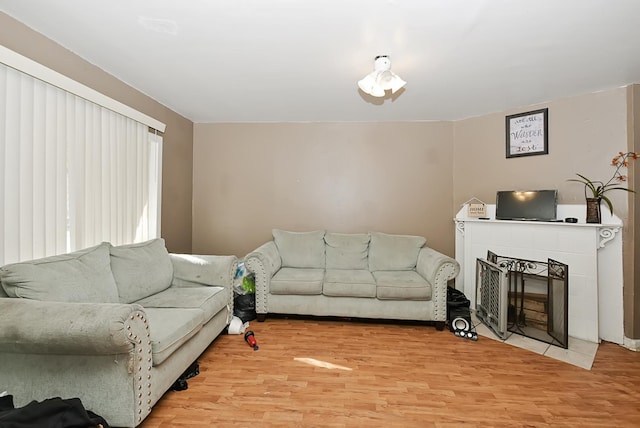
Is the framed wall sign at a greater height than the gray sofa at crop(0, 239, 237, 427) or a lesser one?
greater

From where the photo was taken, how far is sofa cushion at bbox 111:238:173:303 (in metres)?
2.22

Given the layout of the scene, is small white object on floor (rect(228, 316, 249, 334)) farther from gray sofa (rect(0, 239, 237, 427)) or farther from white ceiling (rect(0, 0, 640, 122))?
white ceiling (rect(0, 0, 640, 122))

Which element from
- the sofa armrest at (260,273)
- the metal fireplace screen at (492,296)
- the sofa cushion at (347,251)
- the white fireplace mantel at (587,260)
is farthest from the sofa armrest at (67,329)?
the white fireplace mantel at (587,260)

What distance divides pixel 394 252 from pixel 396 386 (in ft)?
5.55

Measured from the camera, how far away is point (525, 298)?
117 inches

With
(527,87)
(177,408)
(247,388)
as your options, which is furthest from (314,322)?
(527,87)

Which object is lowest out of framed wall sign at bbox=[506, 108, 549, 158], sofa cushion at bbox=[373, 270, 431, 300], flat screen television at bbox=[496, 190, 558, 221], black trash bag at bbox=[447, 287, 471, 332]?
black trash bag at bbox=[447, 287, 471, 332]

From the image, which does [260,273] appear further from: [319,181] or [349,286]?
[319,181]

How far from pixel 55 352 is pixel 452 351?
2.71m

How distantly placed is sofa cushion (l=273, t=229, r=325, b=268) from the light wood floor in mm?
968

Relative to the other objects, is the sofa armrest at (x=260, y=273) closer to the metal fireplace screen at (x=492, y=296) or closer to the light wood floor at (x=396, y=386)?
the light wood floor at (x=396, y=386)

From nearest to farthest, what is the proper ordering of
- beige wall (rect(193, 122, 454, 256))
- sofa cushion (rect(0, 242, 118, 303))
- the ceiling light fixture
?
sofa cushion (rect(0, 242, 118, 303)) → the ceiling light fixture → beige wall (rect(193, 122, 454, 256))

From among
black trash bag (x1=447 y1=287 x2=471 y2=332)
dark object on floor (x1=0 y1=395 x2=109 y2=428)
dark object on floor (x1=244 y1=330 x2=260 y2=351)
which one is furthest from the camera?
black trash bag (x1=447 y1=287 x2=471 y2=332)

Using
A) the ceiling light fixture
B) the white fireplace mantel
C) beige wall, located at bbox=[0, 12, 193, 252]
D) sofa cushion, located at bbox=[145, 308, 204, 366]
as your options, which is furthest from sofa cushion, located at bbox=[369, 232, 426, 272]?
beige wall, located at bbox=[0, 12, 193, 252]
